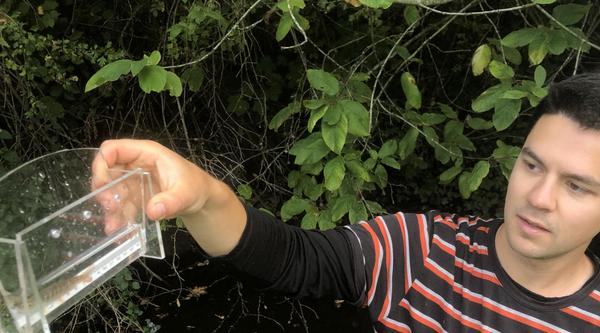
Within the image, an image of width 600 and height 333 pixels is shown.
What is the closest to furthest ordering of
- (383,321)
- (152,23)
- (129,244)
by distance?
(129,244) → (383,321) → (152,23)

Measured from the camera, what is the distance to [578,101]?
1.15 metres

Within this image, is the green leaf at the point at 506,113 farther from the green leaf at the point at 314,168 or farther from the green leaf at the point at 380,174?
the green leaf at the point at 314,168

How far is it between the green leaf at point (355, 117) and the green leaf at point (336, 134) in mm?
30

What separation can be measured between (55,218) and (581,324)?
107 cm

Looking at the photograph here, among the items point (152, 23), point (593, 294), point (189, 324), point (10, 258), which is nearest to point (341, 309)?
point (189, 324)

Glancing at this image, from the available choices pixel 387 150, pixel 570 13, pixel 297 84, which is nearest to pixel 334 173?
pixel 387 150

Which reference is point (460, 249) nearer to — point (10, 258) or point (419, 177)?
point (10, 258)

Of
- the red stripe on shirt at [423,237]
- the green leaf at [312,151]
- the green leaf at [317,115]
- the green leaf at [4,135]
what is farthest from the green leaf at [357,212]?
the green leaf at [4,135]

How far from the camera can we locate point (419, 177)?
145 inches

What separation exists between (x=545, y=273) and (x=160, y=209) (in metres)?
0.88

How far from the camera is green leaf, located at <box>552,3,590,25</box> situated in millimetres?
1662

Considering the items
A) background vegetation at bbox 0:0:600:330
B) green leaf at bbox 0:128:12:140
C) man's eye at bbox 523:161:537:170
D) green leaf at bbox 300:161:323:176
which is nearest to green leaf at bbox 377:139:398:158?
background vegetation at bbox 0:0:600:330

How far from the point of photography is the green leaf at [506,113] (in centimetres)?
159

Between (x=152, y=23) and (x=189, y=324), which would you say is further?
(x=189, y=324)
